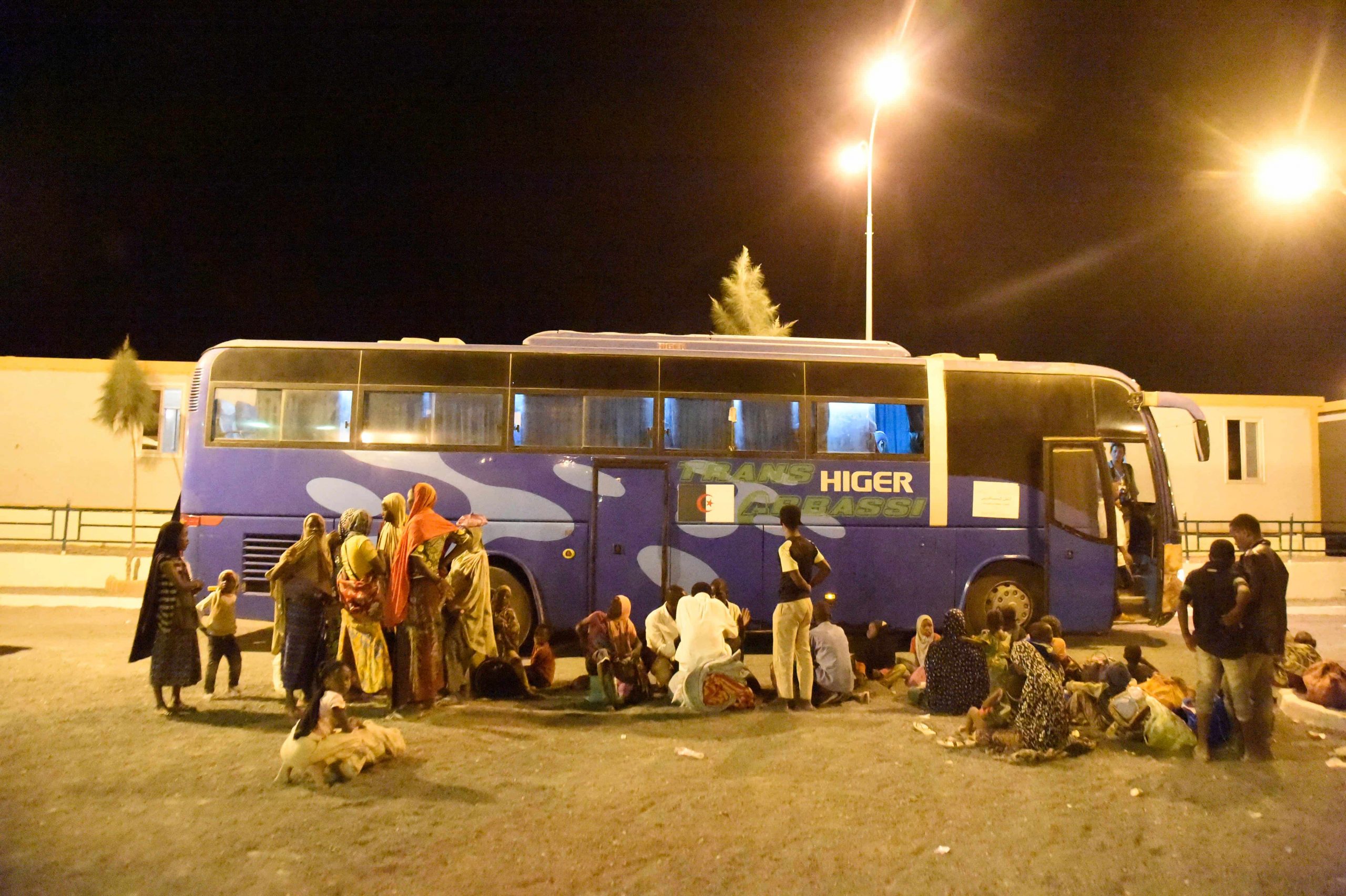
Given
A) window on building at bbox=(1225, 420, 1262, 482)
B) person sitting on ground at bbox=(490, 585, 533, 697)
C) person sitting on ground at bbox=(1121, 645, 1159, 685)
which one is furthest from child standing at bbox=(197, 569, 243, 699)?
window on building at bbox=(1225, 420, 1262, 482)

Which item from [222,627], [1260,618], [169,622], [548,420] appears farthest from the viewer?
[548,420]

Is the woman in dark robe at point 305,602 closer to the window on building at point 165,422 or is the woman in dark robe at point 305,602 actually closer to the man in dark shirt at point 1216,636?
the man in dark shirt at point 1216,636

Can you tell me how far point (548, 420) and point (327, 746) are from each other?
4.90 meters

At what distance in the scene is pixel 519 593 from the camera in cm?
977

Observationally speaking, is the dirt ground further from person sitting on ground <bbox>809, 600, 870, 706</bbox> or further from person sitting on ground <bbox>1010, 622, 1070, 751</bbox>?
person sitting on ground <bbox>809, 600, 870, 706</bbox>

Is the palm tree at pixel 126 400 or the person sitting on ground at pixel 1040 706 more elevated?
the palm tree at pixel 126 400

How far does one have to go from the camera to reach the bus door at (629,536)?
970 cm

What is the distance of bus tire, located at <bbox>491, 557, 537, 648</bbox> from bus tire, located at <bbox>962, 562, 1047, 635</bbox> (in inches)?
185

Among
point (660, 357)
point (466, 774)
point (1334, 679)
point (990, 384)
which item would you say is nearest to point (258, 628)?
point (660, 357)

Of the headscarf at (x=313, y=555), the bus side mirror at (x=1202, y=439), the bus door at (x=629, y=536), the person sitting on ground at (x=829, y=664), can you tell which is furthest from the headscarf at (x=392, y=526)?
the bus side mirror at (x=1202, y=439)

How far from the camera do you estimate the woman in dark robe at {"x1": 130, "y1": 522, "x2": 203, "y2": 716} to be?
6.89m

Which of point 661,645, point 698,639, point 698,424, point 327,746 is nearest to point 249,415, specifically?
point 698,424

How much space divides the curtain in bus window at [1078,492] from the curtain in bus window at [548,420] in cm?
524

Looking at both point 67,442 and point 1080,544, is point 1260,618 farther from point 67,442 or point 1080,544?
point 67,442
